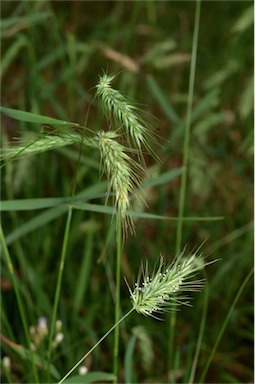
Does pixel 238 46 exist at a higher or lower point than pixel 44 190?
higher

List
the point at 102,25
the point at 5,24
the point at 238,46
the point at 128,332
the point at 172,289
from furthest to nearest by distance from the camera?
the point at 102,25, the point at 238,46, the point at 128,332, the point at 5,24, the point at 172,289

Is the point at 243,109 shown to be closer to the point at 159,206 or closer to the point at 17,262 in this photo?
the point at 159,206

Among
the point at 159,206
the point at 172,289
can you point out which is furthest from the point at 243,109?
the point at 172,289

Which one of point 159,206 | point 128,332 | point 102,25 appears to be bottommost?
point 128,332

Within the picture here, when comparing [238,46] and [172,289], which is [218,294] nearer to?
[238,46]

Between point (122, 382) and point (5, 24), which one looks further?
point (122, 382)

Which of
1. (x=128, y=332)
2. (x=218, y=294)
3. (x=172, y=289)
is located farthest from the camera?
(x=218, y=294)

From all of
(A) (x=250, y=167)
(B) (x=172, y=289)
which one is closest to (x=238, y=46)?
(A) (x=250, y=167)
